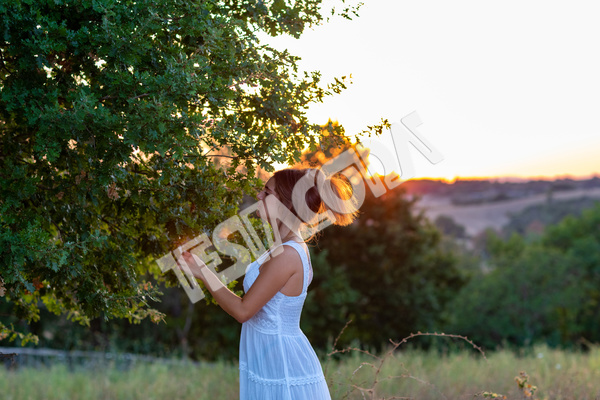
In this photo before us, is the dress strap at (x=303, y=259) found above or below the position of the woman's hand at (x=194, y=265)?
below

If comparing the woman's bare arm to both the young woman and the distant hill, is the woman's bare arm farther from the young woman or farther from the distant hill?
the distant hill

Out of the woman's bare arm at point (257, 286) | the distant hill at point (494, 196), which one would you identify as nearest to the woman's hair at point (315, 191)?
the woman's bare arm at point (257, 286)

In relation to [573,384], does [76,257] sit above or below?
above

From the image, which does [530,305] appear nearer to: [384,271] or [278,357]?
[384,271]

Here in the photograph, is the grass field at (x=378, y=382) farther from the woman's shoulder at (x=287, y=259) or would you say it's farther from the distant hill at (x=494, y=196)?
the distant hill at (x=494, y=196)

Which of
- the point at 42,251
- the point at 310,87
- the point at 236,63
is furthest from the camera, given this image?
the point at 310,87

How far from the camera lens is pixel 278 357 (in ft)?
10.3

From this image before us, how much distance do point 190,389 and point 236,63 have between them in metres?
6.29

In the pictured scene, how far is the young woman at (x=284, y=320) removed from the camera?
9.79 ft

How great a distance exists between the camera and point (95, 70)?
3125mm

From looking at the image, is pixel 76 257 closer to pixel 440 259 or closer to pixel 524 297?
pixel 440 259

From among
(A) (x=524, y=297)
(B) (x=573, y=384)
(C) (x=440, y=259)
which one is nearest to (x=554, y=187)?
(A) (x=524, y=297)

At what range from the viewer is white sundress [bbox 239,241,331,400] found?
3.11 meters

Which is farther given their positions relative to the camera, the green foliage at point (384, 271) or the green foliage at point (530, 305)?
the green foliage at point (530, 305)
